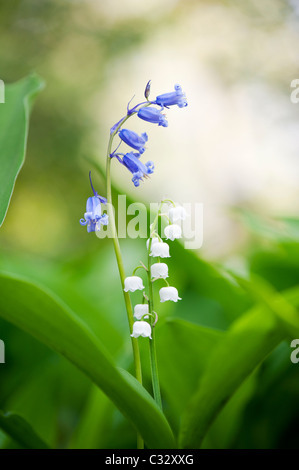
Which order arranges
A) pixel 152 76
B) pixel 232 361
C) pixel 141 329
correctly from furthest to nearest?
pixel 152 76 → pixel 232 361 → pixel 141 329

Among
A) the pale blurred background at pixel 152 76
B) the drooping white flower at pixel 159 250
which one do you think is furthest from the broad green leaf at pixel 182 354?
the pale blurred background at pixel 152 76

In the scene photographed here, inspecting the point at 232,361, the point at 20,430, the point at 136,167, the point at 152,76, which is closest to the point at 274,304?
the point at 232,361

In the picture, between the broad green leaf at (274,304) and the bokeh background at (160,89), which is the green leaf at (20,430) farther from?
the bokeh background at (160,89)

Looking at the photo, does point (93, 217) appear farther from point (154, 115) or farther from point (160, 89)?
point (160, 89)

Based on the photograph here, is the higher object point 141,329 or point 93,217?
point 93,217

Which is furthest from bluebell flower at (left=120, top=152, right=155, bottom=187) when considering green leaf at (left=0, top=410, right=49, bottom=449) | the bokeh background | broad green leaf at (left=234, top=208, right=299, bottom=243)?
the bokeh background

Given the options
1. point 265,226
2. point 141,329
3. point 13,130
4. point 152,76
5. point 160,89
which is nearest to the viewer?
point 141,329
